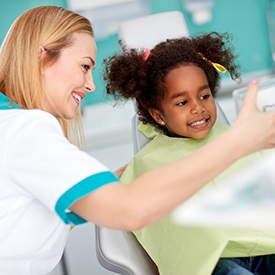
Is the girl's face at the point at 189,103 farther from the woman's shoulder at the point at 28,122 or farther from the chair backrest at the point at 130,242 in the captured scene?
the woman's shoulder at the point at 28,122

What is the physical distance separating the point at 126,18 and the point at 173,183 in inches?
113

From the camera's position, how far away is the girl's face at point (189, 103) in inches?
60.1

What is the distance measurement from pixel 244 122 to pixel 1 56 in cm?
57

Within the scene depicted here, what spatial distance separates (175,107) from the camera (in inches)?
61.2

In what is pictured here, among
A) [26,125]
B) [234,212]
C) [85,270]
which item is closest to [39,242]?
[26,125]

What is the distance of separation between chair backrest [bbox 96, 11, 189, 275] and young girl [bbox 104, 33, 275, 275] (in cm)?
5

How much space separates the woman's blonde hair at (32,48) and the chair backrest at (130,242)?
1.30 ft

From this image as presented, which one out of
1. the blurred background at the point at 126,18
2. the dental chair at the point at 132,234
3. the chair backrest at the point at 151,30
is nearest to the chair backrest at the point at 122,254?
the dental chair at the point at 132,234

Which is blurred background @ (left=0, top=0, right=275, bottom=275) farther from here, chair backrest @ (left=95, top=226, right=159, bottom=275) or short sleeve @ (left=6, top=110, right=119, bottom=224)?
short sleeve @ (left=6, top=110, right=119, bottom=224)

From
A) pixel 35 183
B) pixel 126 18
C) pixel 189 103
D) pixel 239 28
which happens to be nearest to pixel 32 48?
pixel 35 183

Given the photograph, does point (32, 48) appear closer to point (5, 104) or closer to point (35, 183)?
point (5, 104)

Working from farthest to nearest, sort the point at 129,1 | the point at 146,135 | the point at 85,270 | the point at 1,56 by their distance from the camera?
the point at 129,1 → the point at 85,270 → the point at 146,135 → the point at 1,56

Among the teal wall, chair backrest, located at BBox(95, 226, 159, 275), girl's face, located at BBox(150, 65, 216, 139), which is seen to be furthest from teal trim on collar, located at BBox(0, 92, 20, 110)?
the teal wall

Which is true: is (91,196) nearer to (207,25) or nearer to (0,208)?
(0,208)
